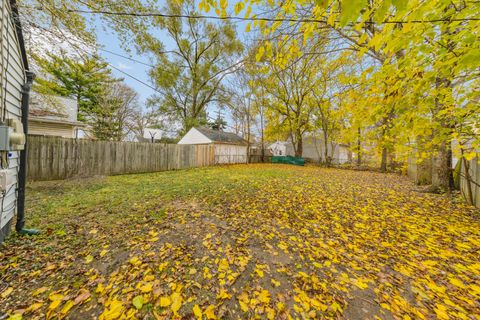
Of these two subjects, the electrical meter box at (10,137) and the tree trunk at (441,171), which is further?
the tree trunk at (441,171)

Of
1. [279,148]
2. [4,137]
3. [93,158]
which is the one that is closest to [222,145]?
[93,158]

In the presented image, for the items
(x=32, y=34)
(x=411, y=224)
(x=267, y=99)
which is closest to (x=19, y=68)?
(x=32, y=34)

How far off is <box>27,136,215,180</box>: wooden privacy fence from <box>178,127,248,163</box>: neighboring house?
15.1ft

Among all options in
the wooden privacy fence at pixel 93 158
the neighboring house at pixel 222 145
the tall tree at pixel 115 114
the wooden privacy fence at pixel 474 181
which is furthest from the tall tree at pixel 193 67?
the wooden privacy fence at pixel 474 181

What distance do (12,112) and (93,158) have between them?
5.89 meters

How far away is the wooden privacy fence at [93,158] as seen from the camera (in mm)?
6074

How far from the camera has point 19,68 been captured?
2.62 meters

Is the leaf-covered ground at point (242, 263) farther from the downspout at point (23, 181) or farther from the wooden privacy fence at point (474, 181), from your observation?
the wooden privacy fence at point (474, 181)

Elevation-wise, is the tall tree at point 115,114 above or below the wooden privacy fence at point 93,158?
above

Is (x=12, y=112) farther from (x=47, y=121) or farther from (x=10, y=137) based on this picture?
(x=47, y=121)

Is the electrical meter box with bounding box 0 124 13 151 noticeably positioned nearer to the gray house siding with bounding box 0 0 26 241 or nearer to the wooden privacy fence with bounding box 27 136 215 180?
the gray house siding with bounding box 0 0 26 241

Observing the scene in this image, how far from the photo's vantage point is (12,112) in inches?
95.1

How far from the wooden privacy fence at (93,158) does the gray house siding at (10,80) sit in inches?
188

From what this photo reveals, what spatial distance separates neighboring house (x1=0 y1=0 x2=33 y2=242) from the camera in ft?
6.66
